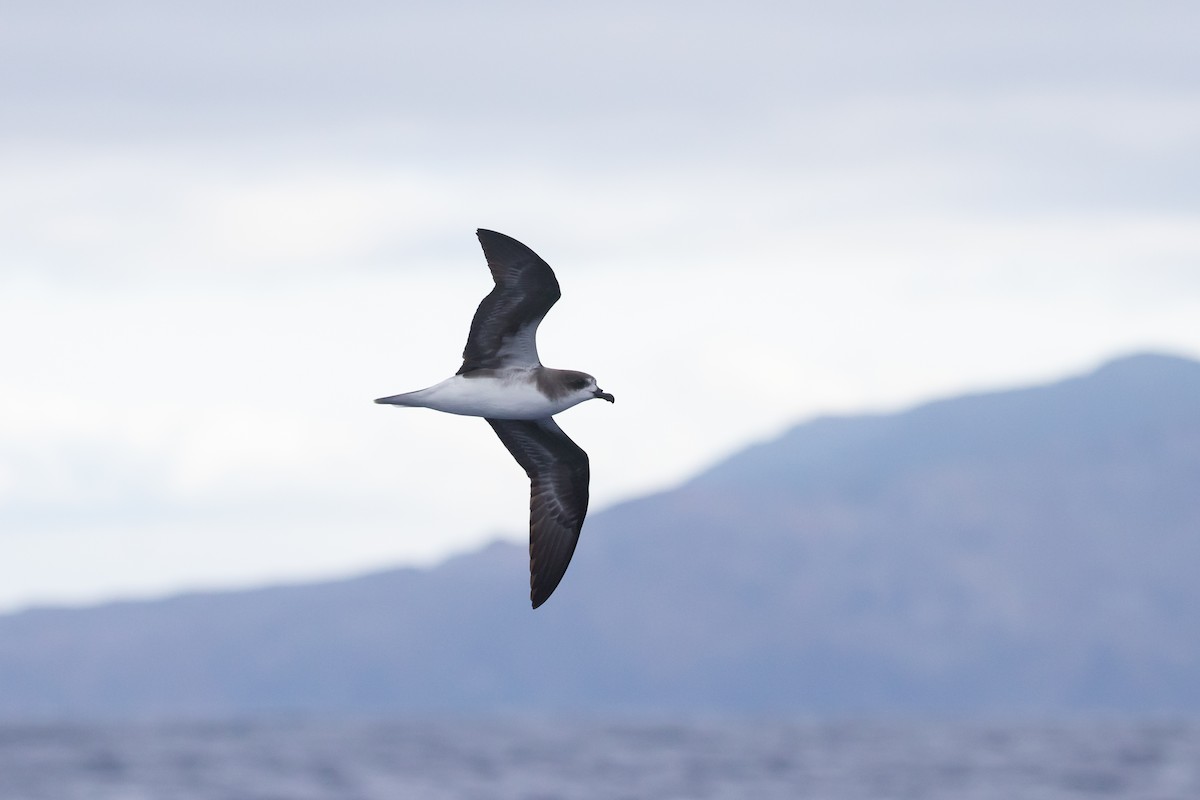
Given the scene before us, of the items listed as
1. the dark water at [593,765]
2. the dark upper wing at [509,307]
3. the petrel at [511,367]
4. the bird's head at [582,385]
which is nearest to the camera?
the dark upper wing at [509,307]

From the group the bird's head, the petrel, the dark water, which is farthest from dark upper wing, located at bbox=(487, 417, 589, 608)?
the dark water

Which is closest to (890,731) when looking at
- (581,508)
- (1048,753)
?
(1048,753)

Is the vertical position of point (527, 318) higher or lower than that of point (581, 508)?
higher

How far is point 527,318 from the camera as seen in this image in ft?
62.0

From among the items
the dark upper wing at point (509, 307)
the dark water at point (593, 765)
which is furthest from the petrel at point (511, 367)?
the dark water at point (593, 765)

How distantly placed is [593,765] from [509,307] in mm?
84495

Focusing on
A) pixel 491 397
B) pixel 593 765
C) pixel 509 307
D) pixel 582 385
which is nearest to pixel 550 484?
pixel 582 385

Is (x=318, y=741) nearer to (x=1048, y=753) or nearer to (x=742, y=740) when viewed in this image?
(x=742, y=740)

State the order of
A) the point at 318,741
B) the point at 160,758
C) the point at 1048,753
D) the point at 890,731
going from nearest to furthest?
the point at 160,758, the point at 1048,753, the point at 318,741, the point at 890,731

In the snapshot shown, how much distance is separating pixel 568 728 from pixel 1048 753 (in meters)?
72.8

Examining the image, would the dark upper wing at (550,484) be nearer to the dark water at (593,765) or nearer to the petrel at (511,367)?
the petrel at (511,367)

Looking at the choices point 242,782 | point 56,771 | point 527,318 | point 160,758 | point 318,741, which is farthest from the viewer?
point 318,741

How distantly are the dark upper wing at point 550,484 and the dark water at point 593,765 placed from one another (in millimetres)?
55227

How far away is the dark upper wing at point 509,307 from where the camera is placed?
18391mm
